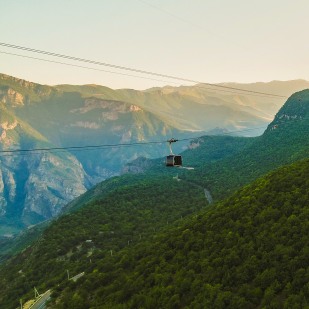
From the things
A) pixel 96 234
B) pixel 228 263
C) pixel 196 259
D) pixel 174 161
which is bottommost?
pixel 96 234

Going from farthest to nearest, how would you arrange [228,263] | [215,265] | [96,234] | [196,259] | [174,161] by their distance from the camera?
[96,234] → [196,259] → [174,161] → [215,265] → [228,263]

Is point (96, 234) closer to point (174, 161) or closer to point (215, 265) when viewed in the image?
point (174, 161)

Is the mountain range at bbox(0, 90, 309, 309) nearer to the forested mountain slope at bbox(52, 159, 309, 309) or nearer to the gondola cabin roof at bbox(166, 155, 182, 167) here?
the forested mountain slope at bbox(52, 159, 309, 309)

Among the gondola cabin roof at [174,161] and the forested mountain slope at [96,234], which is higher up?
the gondola cabin roof at [174,161]

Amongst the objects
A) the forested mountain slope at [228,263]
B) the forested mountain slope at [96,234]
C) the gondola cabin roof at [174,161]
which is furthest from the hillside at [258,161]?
the gondola cabin roof at [174,161]

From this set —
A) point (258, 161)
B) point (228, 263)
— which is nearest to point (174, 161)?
point (228, 263)

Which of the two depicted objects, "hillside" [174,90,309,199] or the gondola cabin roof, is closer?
the gondola cabin roof

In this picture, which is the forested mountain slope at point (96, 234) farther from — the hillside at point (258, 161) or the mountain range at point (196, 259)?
the hillside at point (258, 161)

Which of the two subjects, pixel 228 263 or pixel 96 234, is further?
pixel 96 234

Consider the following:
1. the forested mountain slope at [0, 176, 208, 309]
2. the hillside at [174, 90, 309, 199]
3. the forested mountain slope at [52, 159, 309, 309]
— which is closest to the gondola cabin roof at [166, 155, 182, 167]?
the forested mountain slope at [52, 159, 309, 309]

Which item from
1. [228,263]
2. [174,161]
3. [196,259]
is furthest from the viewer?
[196,259]

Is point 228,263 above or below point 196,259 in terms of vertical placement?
above

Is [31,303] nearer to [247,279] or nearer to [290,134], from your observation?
[247,279]
